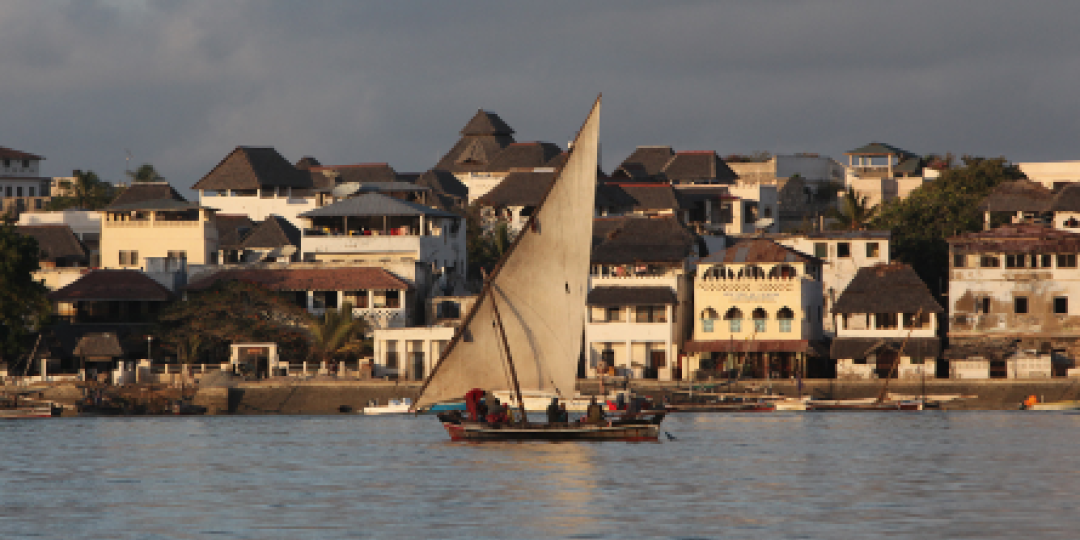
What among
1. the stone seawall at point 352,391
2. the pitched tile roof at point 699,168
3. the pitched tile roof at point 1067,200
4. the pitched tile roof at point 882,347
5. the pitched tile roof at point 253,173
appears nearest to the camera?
the stone seawall at point 352,391

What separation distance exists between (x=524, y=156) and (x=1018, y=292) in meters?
57.9

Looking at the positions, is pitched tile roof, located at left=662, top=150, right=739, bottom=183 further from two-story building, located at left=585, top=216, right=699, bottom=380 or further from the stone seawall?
the stone seawall

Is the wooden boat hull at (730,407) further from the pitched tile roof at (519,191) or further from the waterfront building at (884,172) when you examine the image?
the waterfront building at (884,172)

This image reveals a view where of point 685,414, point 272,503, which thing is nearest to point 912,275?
point 685,414

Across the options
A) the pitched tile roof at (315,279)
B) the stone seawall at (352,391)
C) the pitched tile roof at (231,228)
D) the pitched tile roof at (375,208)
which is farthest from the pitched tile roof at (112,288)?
the pitched tile roof at (231,228)

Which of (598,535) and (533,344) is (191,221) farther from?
(598,535)

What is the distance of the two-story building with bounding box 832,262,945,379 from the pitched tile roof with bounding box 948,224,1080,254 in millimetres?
3286

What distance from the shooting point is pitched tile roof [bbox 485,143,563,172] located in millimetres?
134250

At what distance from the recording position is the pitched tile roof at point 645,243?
298 feet

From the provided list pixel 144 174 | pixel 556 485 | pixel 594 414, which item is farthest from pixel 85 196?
pixel 556 485

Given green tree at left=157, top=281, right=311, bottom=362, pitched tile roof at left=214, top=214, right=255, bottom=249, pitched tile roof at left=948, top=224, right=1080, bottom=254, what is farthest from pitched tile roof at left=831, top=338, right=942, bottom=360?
pitched tile roof at left=214, top=214, right=255, bottom=249

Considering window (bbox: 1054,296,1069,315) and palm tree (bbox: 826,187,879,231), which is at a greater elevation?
palm tree (bbox: 826,187,879,231)

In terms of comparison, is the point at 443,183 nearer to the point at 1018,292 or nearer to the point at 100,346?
the point at 100,346

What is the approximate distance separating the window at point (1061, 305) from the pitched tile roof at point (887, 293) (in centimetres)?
565
